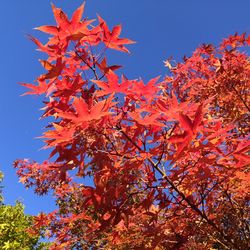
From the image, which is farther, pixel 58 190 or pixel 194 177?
pixel 58 190

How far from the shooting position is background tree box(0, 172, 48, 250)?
53.0 ft

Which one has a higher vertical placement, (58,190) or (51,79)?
(58,190)

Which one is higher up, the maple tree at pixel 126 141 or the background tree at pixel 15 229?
the background tree at pixel 15 229

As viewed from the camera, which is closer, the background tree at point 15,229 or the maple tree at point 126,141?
the maple tree at point 126,141

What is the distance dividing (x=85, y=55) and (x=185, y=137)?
52.8 inches

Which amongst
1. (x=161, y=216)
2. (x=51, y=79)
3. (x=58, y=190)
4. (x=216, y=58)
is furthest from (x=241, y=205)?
(x=58, y=190)

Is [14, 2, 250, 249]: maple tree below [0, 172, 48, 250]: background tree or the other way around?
below

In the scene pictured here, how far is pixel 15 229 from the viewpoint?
56.5 feet

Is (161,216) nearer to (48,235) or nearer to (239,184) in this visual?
(239,184)

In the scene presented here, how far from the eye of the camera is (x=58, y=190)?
1099 centimetres

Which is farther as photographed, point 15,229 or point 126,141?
point 15,229

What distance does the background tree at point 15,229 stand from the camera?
53.0ft

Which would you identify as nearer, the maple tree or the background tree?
the maple tree

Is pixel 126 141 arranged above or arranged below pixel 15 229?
below
